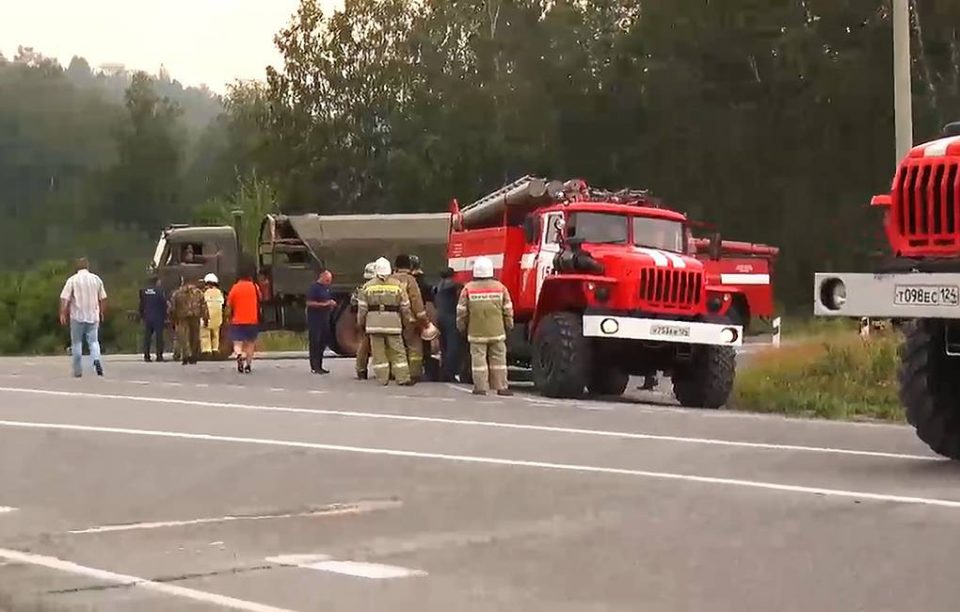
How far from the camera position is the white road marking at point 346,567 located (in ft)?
23.9

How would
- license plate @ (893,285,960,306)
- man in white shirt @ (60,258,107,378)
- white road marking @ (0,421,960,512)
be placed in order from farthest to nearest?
1. man in white shirt @ (60,258,107,378)
2. license plate @ (893,285,960,306)
3. white road marking @ (0,421,960,512)

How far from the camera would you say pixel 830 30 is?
164 feet

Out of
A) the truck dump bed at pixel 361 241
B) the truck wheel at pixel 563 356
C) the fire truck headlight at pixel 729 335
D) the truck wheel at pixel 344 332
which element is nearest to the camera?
the fire truck headlight at pixel 729 335

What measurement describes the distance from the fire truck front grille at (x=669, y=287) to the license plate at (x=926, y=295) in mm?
8225

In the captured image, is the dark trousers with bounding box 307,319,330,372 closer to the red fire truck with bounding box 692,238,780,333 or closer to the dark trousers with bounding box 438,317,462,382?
the dark trousers with bounding box 438,317,462,382

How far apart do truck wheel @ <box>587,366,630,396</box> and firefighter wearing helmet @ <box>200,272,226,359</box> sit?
10372 millimetres

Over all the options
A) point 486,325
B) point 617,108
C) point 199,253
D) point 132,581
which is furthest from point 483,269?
point 617,108

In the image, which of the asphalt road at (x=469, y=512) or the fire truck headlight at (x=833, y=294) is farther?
the fire truck headlight at (x=833, y=294)

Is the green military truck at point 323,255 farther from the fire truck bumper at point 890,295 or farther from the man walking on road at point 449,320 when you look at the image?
the fire truck bumper at point 890,295

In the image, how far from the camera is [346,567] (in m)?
7.46

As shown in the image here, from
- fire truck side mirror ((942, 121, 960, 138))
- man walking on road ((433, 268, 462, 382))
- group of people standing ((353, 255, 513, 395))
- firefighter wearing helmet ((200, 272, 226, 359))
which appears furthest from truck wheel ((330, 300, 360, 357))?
fire truck side mirror ((942, 121, 960, 138))

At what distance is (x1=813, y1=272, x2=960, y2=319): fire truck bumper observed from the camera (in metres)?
9.61

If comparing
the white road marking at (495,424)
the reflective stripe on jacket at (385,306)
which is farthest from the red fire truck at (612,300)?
the white road marking at (495,424)

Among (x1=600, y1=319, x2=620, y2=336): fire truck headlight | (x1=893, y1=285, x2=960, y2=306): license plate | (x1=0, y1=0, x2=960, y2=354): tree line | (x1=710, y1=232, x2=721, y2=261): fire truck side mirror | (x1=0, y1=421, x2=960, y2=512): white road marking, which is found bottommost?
(x1=0, y1=421, x2=960, y2=512): white road marking
